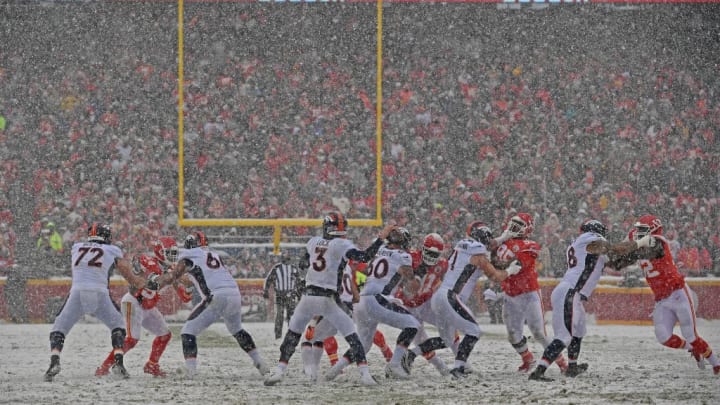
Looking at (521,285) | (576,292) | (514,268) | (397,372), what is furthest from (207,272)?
(576,292)

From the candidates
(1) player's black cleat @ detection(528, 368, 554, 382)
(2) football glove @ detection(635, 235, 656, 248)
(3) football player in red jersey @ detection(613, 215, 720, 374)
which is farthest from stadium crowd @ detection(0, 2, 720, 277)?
(1) player's black cleat @ detection(528, 368, 554, 382)

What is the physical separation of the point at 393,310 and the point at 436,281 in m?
0.88

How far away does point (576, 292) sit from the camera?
37.6 ft

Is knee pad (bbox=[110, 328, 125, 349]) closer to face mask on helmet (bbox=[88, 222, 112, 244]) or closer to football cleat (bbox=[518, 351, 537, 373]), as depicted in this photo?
face mask on helmet (bbox=[88, 222, 112, 244])

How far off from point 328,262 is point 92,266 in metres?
2.55

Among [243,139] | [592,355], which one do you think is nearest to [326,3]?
[243,139]

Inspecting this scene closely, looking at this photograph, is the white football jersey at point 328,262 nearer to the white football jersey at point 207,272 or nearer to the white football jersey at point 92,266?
the white football jersey at point 207,272

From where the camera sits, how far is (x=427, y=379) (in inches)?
453

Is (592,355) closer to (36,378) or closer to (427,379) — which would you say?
(427,379)

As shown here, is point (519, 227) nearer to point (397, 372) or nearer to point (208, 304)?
point (397, 372)

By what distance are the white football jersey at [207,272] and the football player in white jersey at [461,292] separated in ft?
6.99

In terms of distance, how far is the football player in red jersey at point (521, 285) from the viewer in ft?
39.6

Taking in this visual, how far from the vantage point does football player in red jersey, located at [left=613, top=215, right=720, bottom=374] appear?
11438 millimetres

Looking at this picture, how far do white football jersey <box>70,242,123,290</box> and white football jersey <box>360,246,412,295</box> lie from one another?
105 inches
